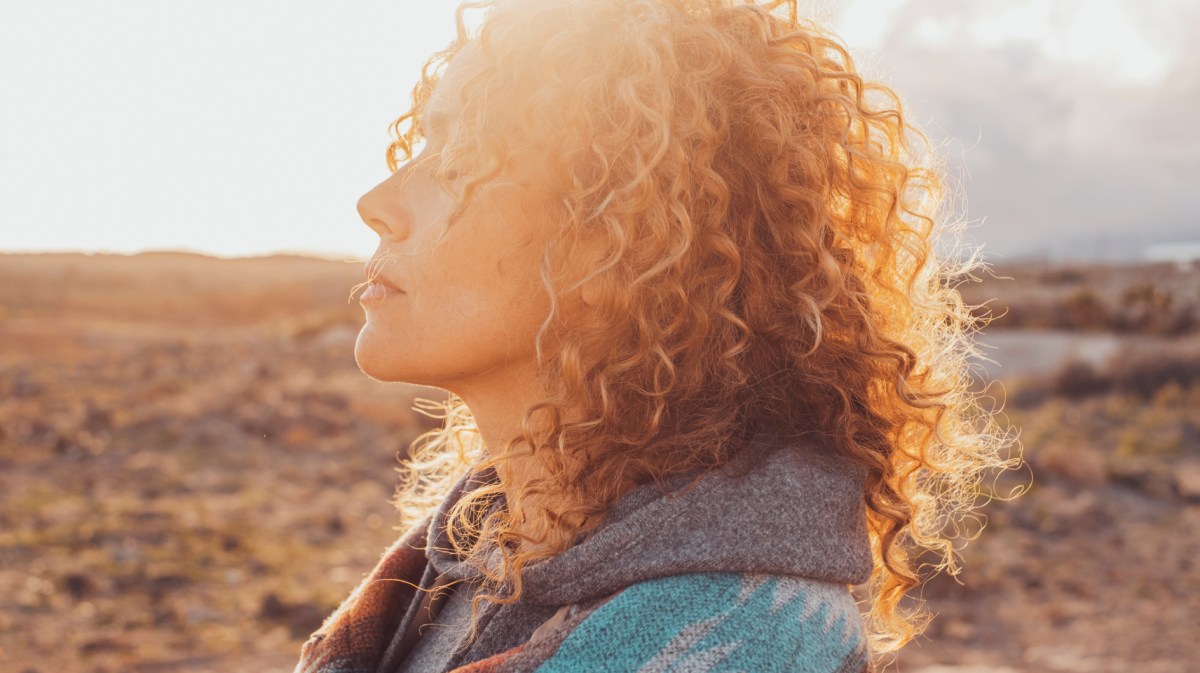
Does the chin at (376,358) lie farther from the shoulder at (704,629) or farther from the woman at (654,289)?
the shoulder at (704,629)

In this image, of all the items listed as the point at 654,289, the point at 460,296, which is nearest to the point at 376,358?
the point at 460,296

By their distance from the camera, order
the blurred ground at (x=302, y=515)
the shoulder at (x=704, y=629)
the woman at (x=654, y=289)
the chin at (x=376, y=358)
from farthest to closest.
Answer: the blurred ground at (x=302, y=515) < the chin at (x=376, y=358) < the woman at (x=654, y=289) < the shoulder at (x=704, y=629)

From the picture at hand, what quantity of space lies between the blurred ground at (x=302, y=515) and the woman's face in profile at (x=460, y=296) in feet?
11.8

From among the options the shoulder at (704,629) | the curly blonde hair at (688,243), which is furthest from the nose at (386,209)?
the shoulder at (704,629)

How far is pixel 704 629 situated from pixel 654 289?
0.50 m

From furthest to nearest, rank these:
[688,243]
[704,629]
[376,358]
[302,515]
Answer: [302,515]
[376,358]
[688,243]
[704,629]

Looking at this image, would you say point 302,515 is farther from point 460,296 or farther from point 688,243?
point 688,243

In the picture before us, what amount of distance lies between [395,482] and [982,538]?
4.78m

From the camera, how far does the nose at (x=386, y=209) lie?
60.5 inches

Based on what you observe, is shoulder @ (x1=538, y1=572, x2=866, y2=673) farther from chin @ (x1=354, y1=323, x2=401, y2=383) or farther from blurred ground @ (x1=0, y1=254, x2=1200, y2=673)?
blurred ground @ (x1=0, y1=254, x2=1200, y2=673)

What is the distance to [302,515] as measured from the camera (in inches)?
274

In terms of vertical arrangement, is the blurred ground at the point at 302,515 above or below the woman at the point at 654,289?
below

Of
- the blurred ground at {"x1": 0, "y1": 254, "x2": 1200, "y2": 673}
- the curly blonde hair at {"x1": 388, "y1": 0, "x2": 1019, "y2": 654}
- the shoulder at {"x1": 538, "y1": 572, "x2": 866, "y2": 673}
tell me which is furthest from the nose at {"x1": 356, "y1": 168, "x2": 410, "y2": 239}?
the blurred ground at {"x1": 0, "y1": 254, "x2": 1200, "y2": 673}

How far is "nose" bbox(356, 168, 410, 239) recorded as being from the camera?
1.54m
